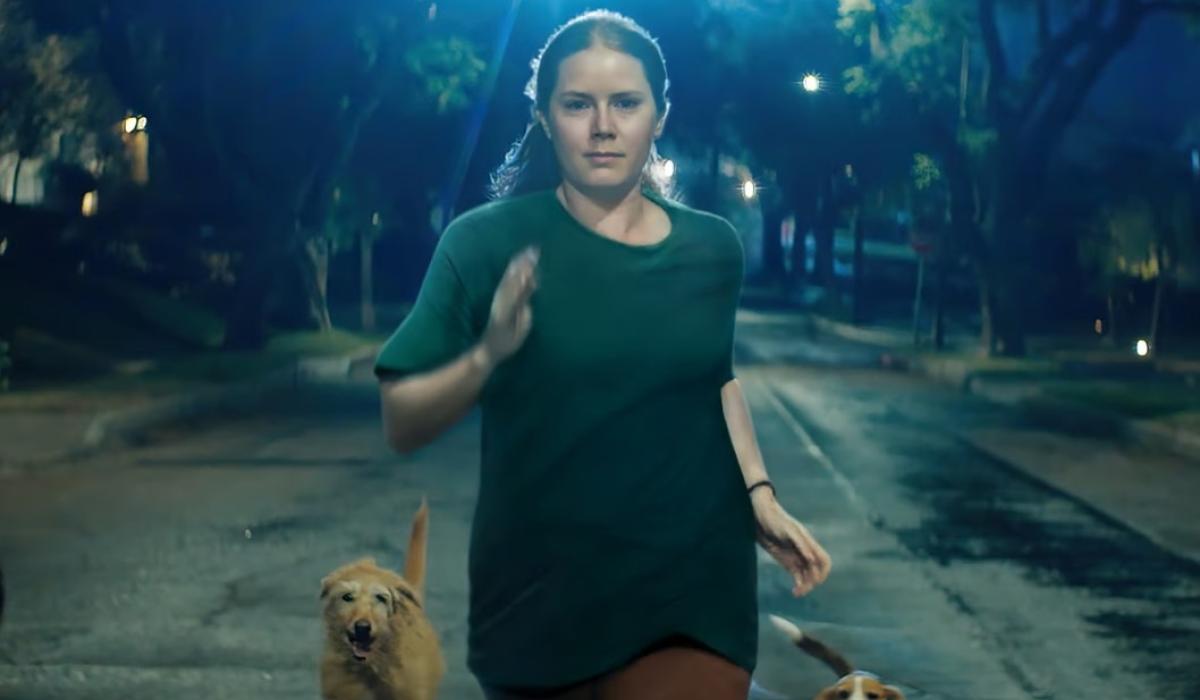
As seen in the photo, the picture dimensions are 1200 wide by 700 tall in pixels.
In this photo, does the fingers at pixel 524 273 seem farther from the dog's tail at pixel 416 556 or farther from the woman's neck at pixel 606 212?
the dog's tail at pixel 416 556

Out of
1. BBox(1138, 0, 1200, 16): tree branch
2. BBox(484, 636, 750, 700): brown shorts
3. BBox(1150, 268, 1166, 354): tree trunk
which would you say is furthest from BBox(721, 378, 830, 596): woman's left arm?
BBox(1150, 268, 1166, 354): tree trunk

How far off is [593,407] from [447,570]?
7.60 m

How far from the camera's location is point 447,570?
1003 cm

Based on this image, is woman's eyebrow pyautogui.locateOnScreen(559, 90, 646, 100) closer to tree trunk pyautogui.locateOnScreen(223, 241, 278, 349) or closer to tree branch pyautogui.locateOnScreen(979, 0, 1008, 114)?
tree branch pyautogui.locateOnScreen(979, 0, 1008, 114)

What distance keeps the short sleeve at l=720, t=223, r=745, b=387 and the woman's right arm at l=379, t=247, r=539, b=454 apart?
362mm

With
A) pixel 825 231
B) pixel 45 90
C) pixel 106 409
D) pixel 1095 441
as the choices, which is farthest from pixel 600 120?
pixel 825 231

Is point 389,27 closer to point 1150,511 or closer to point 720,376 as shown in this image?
Result: point 1150,511

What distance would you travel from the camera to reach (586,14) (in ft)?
9.18

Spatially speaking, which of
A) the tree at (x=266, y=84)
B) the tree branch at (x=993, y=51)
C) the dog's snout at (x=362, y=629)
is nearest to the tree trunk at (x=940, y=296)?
the tree branch at (x=993, y=51)

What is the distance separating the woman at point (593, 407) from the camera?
2.58 metres

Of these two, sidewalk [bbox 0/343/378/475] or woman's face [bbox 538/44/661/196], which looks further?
sidewalk [bbox 0/343/378/475]

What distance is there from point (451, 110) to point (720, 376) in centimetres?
3852

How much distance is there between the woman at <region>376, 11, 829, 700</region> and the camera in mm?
2578

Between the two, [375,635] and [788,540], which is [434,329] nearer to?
[788,540]
